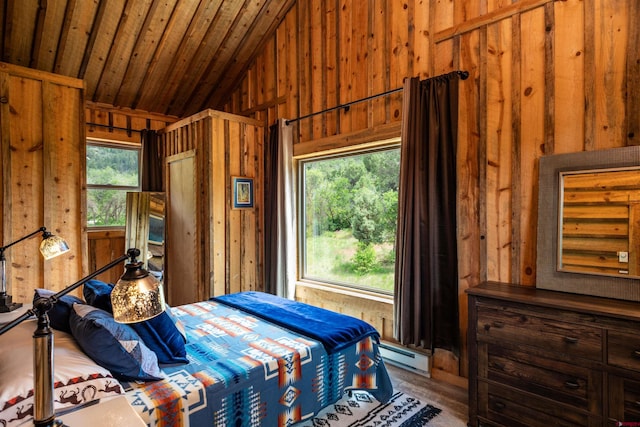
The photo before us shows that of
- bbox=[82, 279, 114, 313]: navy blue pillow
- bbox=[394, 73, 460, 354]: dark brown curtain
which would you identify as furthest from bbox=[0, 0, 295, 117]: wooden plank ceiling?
bbox=[82, 279, 114, 313]: navy blue pillow

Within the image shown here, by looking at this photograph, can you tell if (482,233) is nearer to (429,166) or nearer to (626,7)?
(429,166)

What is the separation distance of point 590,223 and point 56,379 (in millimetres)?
2914

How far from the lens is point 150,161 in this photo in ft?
15.4

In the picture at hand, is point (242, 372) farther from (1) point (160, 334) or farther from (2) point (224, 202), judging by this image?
(2) point (224, 202)

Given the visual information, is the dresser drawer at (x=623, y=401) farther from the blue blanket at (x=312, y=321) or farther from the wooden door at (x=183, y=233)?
the wooden door at (x=183, y=233)

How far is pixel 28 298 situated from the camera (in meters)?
2.95

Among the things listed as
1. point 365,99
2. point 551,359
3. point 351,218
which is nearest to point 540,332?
point 551,359

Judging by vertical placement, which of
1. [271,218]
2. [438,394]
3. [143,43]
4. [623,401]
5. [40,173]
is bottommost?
[438,394]

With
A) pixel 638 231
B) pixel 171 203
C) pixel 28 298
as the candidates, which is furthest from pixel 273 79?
pixel 638 231

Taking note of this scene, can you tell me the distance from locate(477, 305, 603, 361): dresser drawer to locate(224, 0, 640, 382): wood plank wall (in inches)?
19.7

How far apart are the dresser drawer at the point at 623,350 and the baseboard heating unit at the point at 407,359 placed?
1.38m

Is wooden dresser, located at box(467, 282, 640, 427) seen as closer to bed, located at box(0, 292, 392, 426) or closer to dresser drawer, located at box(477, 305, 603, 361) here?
dresser drawer, located at box(477, 305, 603, 361)

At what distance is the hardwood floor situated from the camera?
2.38 metres

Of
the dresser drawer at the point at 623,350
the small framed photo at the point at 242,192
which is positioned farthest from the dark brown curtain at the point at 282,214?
the dresser drawer at the point at 623,350
